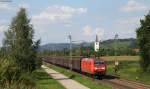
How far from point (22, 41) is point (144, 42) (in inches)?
776

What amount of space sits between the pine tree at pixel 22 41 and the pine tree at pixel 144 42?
1651cm

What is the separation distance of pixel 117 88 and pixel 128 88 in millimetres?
1460

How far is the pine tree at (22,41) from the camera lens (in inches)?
2125

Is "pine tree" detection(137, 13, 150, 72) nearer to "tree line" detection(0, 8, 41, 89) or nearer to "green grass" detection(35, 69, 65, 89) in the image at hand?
"green grass" detection(35, 69, 65, 89)

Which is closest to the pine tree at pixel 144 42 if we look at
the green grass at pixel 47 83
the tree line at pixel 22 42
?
the green grass at pixel 47 83

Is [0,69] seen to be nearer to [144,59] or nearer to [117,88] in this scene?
[117,88]

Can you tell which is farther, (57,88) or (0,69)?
(57,88)

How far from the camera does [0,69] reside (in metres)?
24.7

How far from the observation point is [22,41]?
55.4m

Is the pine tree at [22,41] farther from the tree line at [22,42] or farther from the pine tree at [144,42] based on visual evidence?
the pine tree at [144,42]

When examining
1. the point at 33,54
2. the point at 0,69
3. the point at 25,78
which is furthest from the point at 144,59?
the point at 0,69

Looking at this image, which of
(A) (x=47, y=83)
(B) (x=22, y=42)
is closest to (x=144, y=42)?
(B) (x=22, y=42)

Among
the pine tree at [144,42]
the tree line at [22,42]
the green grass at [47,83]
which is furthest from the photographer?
the pine tree at [144,42]

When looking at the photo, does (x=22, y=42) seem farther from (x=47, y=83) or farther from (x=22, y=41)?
(x=47, y=83)
